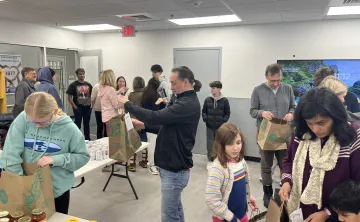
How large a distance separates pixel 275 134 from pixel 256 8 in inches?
79.8

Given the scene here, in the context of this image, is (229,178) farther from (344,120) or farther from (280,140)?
(280,140)

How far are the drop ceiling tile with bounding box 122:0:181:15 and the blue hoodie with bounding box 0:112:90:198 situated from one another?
8.00 ft

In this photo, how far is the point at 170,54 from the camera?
5.70 meters

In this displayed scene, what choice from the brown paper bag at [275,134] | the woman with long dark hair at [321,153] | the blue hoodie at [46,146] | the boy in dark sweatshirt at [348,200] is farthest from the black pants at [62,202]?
the brown paper bag at [275,134]

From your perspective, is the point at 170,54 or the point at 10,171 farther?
the point at 170,54

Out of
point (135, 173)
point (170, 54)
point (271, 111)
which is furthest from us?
point (170, 54)

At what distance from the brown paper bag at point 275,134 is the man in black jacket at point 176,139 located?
98cm

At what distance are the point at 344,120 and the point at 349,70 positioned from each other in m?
3.84

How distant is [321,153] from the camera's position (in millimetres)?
1365

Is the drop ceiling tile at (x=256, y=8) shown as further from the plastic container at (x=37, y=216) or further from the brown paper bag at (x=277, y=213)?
the plastic container at (x=37, y=216)

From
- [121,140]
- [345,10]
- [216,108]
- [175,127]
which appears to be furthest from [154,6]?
[345,10]

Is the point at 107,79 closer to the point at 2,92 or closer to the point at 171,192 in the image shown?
the point at 2,92

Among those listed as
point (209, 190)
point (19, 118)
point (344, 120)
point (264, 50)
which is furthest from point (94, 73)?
point (344, 120)

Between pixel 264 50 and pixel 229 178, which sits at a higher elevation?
pixel 264 50
